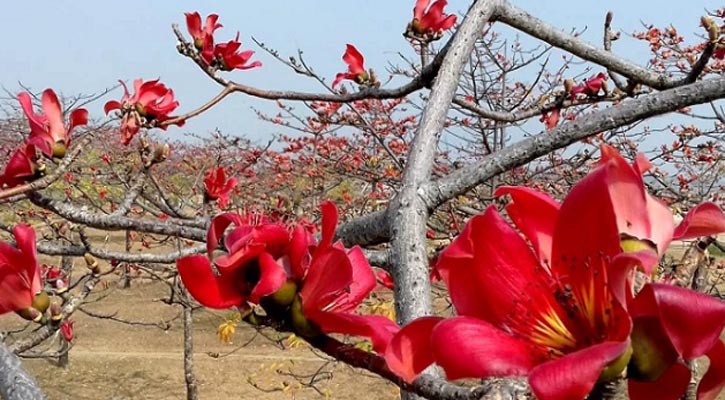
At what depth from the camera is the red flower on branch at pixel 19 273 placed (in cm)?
87

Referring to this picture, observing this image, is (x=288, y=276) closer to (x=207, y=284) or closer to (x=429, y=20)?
(x=207, y=284)

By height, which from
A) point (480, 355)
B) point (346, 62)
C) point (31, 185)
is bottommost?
point (480, 355)

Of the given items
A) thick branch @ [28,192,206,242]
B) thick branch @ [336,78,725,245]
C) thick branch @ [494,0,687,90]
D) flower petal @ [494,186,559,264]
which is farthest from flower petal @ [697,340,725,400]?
thick branch @ [494,0,687,90]

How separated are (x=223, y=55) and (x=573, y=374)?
6.21 ft

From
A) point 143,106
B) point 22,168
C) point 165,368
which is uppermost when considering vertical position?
point 143,106

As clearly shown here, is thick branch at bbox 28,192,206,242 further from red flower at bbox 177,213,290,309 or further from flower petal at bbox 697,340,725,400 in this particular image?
flower petal at bbox 697,340,725,400

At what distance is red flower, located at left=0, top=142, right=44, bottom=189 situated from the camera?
A: 1.30 metres

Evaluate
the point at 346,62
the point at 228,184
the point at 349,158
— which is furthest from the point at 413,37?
the point at 349,158

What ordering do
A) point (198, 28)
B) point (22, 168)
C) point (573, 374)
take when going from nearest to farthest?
point (573, 374), point (22, 168), point (198, 28)

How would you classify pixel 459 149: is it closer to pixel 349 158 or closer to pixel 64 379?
pixel 349 158

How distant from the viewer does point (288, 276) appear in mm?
535

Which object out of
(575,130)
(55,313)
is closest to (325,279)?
(575,130)

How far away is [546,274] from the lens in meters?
0.44

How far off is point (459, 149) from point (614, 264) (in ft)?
17.6
